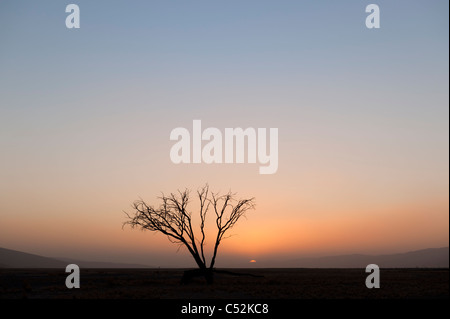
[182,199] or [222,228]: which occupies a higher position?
[182,199]

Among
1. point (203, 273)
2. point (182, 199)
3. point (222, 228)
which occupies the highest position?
point (182, 199)

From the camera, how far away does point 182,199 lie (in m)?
42.3
